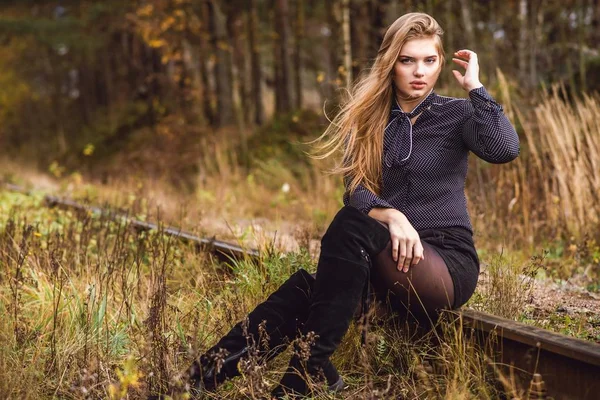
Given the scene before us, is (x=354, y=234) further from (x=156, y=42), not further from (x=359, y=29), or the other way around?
(x=156, y=42)

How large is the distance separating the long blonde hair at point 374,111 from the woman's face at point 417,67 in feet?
A: 0.10

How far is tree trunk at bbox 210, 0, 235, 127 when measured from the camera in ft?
51.8

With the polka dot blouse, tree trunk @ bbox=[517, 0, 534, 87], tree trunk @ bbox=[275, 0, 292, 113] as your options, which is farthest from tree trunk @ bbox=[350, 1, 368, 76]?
the polka dot blouse

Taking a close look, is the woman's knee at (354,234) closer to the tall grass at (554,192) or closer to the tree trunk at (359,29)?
the tall grass at (554,192)

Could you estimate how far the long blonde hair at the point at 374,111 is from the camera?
334cm

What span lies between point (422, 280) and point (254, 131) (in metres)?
11.5

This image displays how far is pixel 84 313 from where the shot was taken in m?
3.51

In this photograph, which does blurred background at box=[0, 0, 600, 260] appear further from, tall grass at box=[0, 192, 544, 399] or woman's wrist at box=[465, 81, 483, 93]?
woman's wrist at box=[465, 81, 483, 93]

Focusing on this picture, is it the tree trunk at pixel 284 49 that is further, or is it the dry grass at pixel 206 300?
the tree trunk at pixel 284 49

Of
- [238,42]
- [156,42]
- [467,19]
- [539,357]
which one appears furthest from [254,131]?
[539,357]

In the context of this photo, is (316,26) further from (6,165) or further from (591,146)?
(591,146)

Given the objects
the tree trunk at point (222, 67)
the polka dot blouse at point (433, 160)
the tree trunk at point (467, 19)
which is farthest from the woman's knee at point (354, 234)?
the tree trunk at point (222, 67)

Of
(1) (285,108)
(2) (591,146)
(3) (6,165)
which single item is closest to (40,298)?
(2) (591,146)

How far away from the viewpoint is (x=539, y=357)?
2.83 metres
